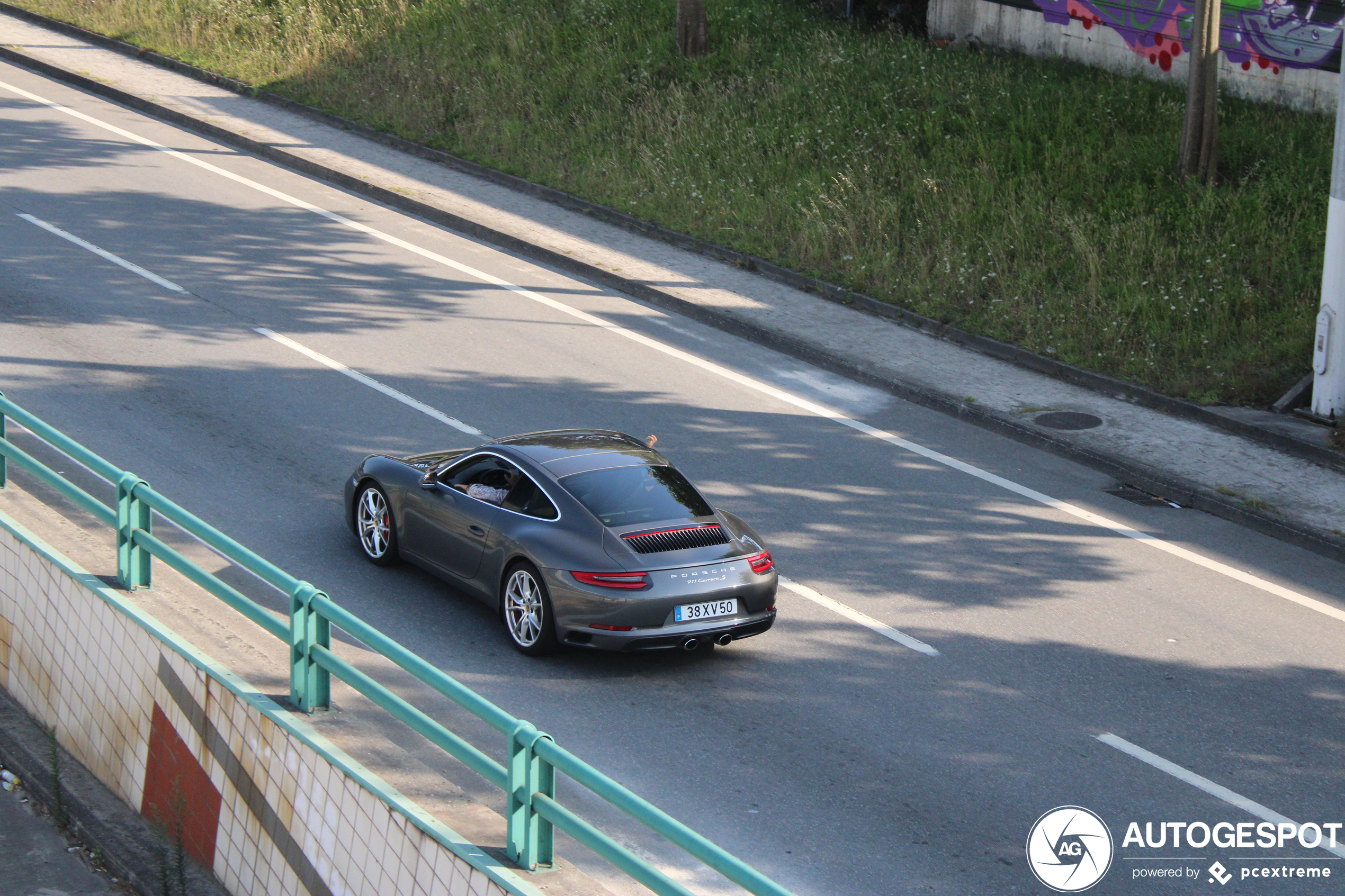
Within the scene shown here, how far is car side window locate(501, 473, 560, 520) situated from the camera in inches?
366

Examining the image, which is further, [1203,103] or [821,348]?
[1203,103]

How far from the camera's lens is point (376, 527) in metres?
10.4

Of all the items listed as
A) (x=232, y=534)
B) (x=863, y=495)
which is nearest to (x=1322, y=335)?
(x=863, y=495)

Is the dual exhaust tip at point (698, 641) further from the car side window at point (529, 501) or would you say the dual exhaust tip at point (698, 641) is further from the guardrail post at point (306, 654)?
the guardrail post at point (306, 654)

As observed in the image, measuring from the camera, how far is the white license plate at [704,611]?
8.92 m

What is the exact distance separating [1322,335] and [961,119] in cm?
A: 759

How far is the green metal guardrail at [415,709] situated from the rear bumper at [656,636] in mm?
2381

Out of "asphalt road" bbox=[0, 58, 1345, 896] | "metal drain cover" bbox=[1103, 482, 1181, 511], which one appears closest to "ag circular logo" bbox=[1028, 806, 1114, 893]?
"asphalt road" bbox=[0, 58, 1345, 896]

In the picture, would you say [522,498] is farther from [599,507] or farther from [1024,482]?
[1024,482]

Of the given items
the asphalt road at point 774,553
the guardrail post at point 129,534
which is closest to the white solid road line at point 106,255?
the asphalt road at point 774,553

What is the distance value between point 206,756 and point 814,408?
8.83m

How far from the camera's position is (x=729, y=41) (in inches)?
961

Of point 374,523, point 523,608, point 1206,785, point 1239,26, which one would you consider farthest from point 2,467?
point 1239,26

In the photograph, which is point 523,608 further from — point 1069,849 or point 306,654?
point 1069,849
